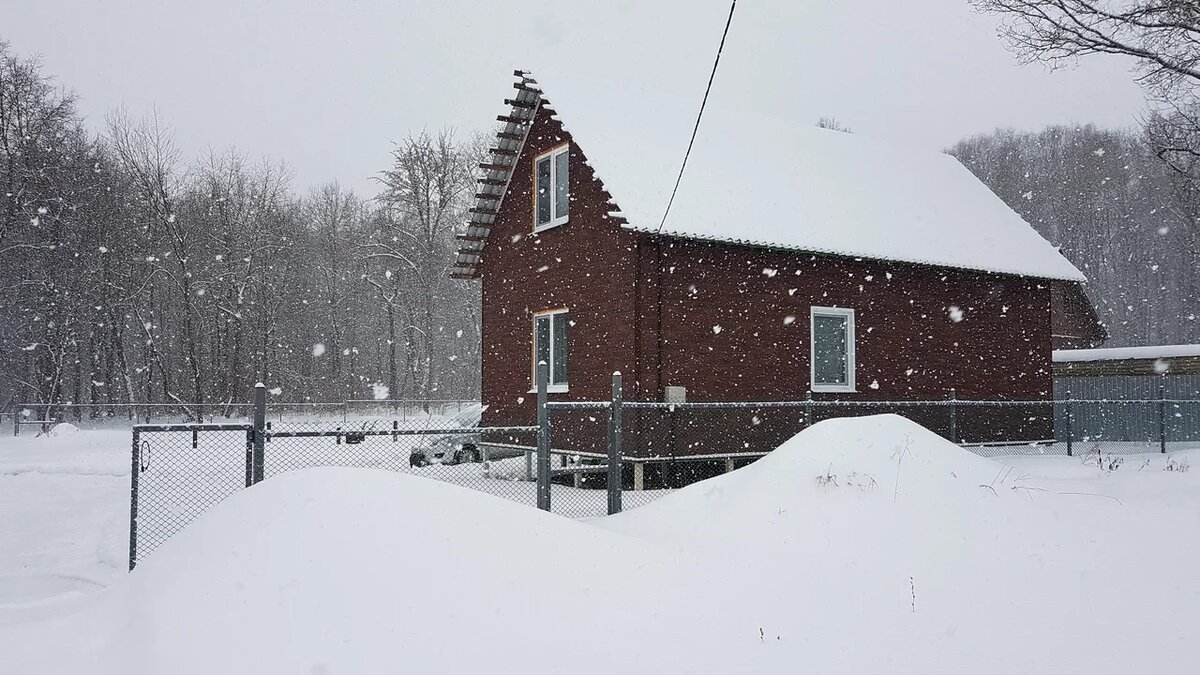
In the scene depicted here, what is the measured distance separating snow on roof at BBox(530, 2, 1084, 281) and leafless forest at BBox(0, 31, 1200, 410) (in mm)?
9011

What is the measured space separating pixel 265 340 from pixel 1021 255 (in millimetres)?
30457

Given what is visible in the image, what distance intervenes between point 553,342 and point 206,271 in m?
28.1

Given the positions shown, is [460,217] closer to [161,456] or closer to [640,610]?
[161,456]

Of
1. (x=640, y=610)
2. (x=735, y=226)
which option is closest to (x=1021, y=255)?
(x=735, y=226)

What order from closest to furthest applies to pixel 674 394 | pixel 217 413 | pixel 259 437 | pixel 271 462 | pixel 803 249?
pixel 259 437
pixel 674 394
pixel 803 249
pixel 271 462
pixel 217 413

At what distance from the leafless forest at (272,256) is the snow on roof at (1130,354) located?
4.88m

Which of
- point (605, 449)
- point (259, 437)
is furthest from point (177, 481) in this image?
point (259, 437)

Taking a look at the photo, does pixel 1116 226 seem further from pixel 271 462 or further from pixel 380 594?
pixel 380 594

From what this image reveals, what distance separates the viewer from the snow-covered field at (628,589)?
435cm

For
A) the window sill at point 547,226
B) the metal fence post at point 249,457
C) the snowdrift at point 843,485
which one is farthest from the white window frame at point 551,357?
the metal fence post at point 249,457

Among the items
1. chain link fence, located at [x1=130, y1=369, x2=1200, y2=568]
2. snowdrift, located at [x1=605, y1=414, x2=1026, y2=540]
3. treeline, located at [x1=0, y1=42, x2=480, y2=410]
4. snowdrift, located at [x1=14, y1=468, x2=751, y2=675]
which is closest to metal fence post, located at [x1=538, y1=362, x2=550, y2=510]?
chain link fence, located at [x1=130, y1=369, x2=1200, y2=568]

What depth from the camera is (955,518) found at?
7125 millimetres

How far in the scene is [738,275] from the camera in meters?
13.2

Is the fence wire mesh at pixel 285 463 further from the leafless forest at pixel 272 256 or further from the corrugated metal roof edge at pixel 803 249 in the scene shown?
the leafless forest at pixel 272 256
